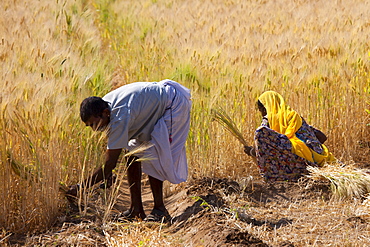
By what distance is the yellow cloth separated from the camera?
4.37 metres

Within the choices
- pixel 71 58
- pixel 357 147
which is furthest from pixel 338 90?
Answer: pixel 71 58

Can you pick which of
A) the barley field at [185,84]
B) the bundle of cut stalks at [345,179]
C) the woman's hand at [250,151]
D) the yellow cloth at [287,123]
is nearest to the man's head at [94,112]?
the barley field at [185,84]

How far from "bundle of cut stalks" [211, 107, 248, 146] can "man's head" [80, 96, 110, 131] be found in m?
1.31

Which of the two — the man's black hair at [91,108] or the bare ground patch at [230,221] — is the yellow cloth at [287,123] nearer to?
the bare ground patch at [230,221]

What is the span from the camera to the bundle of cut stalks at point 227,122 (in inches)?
168

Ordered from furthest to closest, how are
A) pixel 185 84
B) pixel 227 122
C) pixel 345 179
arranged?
pixel 185 84 → pixel 227 122 → pixel 345 179

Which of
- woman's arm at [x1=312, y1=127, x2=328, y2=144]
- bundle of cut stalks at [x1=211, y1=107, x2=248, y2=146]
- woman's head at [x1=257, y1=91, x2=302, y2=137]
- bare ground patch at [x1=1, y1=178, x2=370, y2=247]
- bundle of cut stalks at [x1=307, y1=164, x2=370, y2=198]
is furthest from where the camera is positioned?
woman's arm at [x1=312, y1=127, x2=328, y2=144]

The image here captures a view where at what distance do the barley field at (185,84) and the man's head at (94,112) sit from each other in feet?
0.46

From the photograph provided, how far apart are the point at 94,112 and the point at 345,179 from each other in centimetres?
218

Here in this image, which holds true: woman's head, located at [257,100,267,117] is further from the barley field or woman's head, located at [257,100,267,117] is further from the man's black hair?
the man's black hair

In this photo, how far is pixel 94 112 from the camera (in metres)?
3.15

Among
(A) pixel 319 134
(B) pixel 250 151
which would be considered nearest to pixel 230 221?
(B) pixel 250 151

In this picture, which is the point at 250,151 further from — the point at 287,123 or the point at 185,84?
the point at 185,84

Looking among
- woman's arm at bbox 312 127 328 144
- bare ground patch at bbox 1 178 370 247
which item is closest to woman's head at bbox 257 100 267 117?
woman's arm at bbox 312 127 328 144
